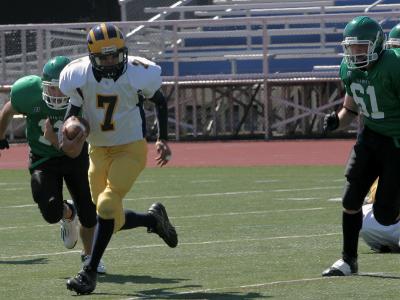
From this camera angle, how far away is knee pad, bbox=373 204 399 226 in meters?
8.20

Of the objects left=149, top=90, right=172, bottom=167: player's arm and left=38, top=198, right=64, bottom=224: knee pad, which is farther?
left=38, top=198, right=64, bottom=224: knee pad

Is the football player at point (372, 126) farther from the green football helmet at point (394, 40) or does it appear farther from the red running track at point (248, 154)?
the red running track at point (248, 154)

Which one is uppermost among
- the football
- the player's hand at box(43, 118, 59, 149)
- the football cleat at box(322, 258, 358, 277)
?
the football

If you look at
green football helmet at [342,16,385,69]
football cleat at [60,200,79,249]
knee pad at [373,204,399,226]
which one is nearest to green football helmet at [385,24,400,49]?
green football helmet at [342,16,385,69]

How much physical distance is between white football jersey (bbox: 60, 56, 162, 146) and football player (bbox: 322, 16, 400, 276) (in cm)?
131

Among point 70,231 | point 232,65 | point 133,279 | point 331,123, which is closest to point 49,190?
point 70,231

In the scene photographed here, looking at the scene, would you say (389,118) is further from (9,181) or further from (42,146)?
(9,181)

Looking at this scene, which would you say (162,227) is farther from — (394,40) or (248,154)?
(248,154)

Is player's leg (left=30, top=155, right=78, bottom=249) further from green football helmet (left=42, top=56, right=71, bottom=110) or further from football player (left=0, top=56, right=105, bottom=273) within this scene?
green football helmet (left=42, top=56, right=71, bottom=110)

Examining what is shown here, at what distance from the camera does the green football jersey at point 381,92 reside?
8.10 meters

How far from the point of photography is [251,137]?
24.3 metres

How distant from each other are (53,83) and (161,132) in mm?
1108

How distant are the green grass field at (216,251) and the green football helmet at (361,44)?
1.40m

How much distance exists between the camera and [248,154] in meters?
20.8
